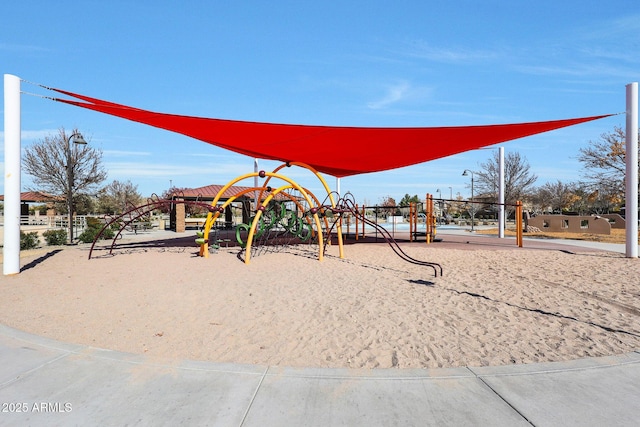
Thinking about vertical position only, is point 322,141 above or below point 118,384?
above

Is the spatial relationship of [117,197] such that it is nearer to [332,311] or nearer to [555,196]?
[332,311]

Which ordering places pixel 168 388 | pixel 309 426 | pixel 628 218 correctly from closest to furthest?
pixel 309 426
pixel 168 388
pixel 628 218

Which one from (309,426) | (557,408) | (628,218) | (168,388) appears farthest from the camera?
(628,218)

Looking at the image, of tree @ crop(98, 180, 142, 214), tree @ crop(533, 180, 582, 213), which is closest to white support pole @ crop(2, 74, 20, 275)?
tree @ crop(98, 180, 142, 214)

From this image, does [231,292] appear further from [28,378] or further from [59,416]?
[59,416]

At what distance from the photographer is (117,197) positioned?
4556cm

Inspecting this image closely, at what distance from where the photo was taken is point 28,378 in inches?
115

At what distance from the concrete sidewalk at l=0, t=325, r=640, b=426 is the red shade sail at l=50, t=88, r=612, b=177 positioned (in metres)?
6.03

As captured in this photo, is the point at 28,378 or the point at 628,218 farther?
the point at 628,218

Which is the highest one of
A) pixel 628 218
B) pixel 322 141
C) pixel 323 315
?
pixel 322 141

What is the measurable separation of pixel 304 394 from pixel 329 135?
7617 millimetres

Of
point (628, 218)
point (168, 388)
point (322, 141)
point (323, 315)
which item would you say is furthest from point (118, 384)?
point (628, 218)

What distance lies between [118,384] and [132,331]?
5.08 feet

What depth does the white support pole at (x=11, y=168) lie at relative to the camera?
7203 mm
